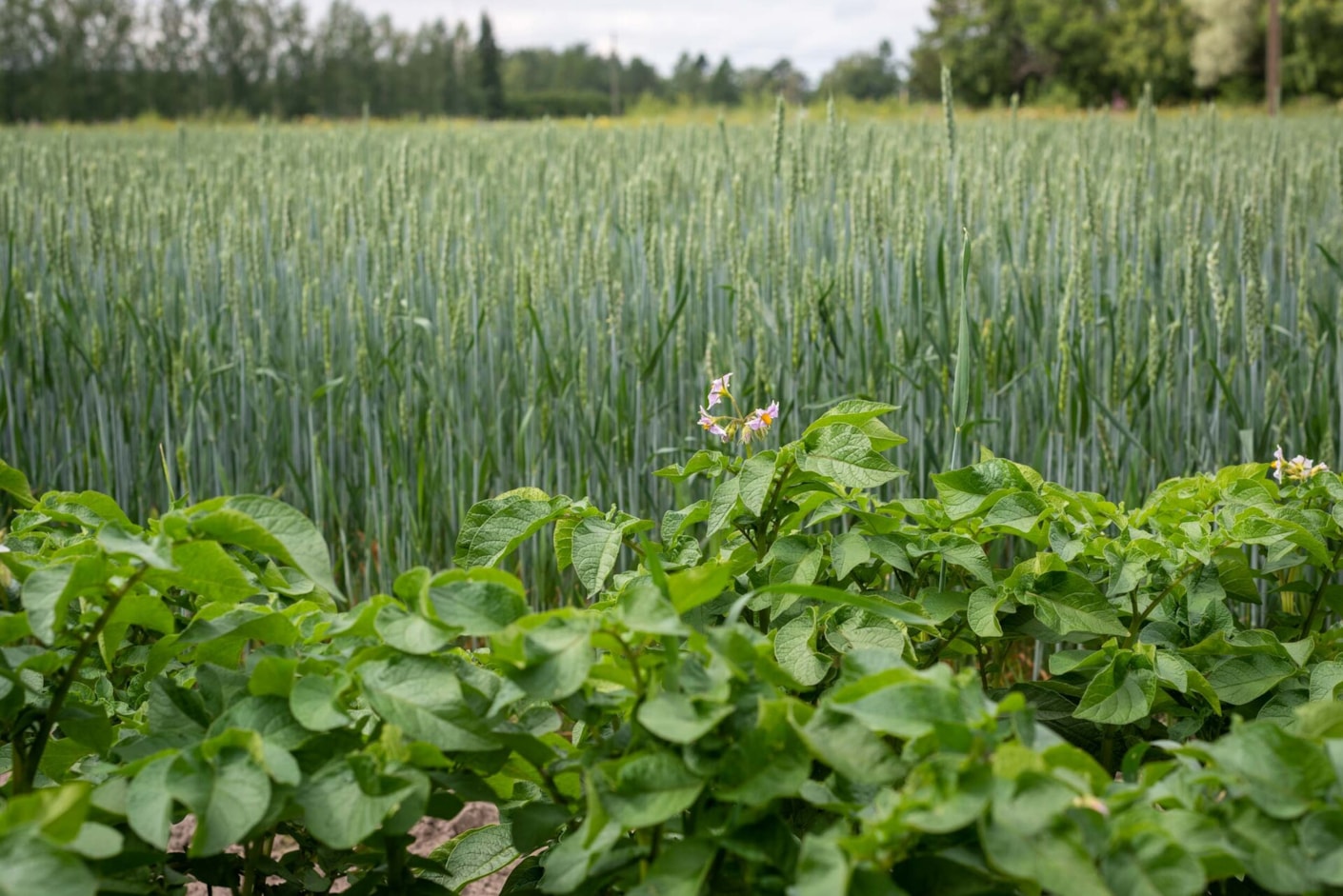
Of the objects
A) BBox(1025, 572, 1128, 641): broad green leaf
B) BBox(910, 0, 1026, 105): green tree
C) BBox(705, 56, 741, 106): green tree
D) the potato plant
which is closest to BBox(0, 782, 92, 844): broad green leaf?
the potato plant

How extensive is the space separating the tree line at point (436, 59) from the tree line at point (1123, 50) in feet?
0.18

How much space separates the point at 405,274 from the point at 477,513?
5.67 feet

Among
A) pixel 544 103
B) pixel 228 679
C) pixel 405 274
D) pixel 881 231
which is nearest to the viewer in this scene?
pixel 228 679

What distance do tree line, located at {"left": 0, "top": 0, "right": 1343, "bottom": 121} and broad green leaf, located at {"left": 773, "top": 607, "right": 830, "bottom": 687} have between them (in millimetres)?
23448

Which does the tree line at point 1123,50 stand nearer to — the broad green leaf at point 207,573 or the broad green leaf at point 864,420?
the broad green leaf at point 864,420

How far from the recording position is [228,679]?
87 centimetres

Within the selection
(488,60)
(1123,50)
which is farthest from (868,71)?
(1123,50)

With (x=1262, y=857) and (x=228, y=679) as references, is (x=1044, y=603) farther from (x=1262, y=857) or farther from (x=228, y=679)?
(x=228, y=679)

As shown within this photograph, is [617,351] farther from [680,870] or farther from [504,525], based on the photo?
[680,870]

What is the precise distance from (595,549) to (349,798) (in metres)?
0.34

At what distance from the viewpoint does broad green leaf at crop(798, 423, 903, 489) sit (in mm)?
987

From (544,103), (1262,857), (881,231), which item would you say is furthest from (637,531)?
(544,103)

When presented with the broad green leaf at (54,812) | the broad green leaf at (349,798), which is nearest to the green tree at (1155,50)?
the broad green leaf at (349,798)

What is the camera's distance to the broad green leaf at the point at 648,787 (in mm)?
709
